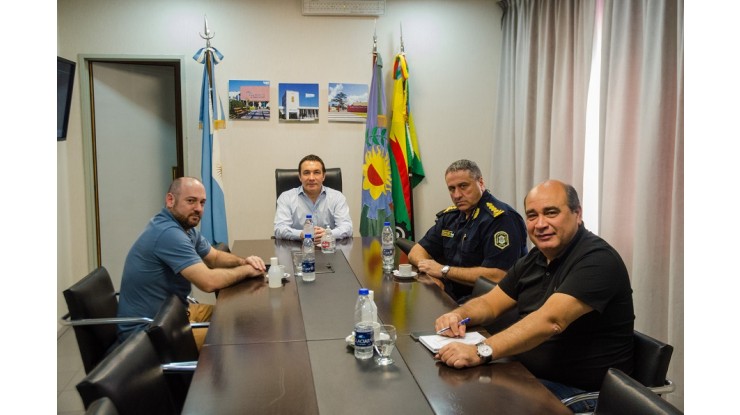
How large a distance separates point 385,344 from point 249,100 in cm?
361

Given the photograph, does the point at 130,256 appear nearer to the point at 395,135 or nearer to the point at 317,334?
the point at 317,334

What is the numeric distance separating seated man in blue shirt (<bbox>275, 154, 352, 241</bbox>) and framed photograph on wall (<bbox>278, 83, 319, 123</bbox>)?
0.93 m

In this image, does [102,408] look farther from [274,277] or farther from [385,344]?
[274,277]

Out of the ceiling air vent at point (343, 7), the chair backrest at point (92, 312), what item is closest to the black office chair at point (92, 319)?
the chair backrest at point (92, 312)

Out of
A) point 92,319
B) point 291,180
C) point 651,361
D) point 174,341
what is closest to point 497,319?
point 651,361

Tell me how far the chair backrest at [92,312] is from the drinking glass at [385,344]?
131cm

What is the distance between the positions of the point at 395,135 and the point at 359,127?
0.33 meters

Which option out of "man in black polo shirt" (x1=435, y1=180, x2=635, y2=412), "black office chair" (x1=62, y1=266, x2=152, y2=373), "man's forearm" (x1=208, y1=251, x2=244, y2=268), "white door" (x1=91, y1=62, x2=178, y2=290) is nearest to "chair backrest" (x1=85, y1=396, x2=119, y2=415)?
"man in black polo shirt" (x1=435, y1=180, x2=635, y2=412)

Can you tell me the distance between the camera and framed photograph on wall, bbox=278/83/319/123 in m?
4.96

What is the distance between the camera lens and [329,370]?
1.64 meters

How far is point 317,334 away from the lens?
1964mm

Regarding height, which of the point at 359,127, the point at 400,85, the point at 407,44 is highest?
the point at 407,44

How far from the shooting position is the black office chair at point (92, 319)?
2.38m
